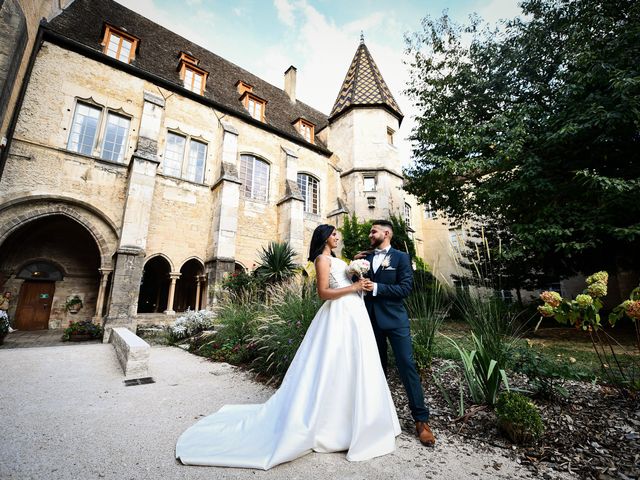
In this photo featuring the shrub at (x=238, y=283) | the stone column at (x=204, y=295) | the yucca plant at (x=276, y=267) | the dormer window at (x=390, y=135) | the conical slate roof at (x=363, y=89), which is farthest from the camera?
the dormer window at (x=390, y=135)

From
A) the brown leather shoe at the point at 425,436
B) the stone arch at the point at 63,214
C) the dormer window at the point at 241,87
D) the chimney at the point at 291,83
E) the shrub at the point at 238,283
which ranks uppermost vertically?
the chimney at the point at 291,83

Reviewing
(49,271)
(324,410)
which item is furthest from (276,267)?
(49,271)

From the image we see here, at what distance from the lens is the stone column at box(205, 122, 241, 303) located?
32.9ft

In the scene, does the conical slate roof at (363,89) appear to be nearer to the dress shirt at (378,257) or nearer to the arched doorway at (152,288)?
the arched doorway at (152,288)

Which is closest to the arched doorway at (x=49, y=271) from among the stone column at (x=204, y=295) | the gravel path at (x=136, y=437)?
the stone column at (x=204, y=295)

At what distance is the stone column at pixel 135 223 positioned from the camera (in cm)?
803

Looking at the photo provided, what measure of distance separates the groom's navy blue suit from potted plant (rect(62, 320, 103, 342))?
359 inches

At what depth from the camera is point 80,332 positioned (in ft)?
25.8

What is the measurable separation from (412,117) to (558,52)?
4067 mm

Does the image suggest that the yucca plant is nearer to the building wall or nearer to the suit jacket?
the suit jacket

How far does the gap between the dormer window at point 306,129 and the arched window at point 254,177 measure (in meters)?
3.38

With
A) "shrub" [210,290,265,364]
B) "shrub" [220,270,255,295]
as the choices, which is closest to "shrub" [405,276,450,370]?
"shrub" [210,290,265,364]

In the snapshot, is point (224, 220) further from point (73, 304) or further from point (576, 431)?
point (576, 431)

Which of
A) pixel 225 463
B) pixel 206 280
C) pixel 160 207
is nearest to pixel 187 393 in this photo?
pixel 225 463
